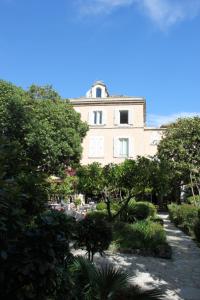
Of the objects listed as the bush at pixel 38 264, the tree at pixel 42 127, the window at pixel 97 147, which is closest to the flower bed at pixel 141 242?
the bush at pixel 38 264

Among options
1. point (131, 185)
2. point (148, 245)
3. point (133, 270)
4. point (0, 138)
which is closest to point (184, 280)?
point (133, 270)

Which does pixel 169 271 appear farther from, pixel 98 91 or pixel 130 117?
pixel 98 91

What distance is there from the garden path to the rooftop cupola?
100ft

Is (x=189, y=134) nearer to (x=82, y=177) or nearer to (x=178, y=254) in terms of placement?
(x=82, y=177)

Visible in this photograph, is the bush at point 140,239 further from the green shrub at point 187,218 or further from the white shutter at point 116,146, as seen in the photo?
the white shutter at point 116,146

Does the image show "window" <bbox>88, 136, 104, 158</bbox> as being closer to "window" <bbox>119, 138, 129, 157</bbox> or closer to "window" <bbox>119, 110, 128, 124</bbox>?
"window" <bbox>119, 138, 129, 157</bbox>

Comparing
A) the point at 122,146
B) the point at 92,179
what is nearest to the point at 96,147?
the point at 122,146

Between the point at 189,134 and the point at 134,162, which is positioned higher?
the point at 189,134

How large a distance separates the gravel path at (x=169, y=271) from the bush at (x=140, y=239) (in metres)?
0.47

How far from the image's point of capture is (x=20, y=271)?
2.90 metres

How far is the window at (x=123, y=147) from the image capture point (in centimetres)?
3947

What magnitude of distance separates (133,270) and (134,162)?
743 centimetres

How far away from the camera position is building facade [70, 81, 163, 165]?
1555 inches

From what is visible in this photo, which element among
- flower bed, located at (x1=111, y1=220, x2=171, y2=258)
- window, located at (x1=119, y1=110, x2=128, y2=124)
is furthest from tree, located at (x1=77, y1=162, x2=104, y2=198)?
window, located at (x1=119, y1=110, x2=128, y2=124)
